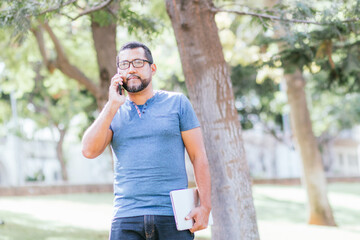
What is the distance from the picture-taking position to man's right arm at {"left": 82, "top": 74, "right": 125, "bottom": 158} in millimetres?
3029

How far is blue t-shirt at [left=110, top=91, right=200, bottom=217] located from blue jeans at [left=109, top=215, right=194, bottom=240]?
0.11 feet

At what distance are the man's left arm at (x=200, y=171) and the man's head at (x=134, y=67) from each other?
423 millimetres

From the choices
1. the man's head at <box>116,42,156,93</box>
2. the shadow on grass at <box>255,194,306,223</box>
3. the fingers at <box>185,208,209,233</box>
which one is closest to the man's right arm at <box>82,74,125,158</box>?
the man's head at <box>116,42,156,93</box>

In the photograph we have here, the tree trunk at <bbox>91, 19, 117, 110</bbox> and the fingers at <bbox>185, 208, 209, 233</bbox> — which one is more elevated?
the tree trunk at <bbox>91, 19, 117, 110</bbox>

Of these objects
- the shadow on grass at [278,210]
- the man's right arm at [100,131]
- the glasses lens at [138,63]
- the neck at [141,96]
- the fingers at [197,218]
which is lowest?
the shadow on grass at [278,210]

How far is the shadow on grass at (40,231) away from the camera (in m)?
8.09

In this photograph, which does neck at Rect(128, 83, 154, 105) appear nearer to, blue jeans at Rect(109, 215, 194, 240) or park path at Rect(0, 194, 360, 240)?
blue jeans at Rect(109, 215, 194, 240)

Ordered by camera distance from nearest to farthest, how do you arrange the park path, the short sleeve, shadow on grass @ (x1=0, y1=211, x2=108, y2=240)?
the short sleeve → shadow on grass @ (x1=0, y1=211, x2=108, y2=240) → the park path

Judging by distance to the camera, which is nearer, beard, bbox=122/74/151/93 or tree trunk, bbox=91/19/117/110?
beard, bbox=122/74/151/93

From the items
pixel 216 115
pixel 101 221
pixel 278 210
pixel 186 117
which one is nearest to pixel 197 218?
pixel 186 117

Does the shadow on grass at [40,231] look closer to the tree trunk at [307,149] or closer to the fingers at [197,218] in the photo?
the fingers at [197,218]

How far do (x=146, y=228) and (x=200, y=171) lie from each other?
0.53 meters

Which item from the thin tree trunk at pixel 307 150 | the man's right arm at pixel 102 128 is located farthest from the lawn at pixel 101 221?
the man's right arm at pixel 102 128

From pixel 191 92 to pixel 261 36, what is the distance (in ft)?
15.4
